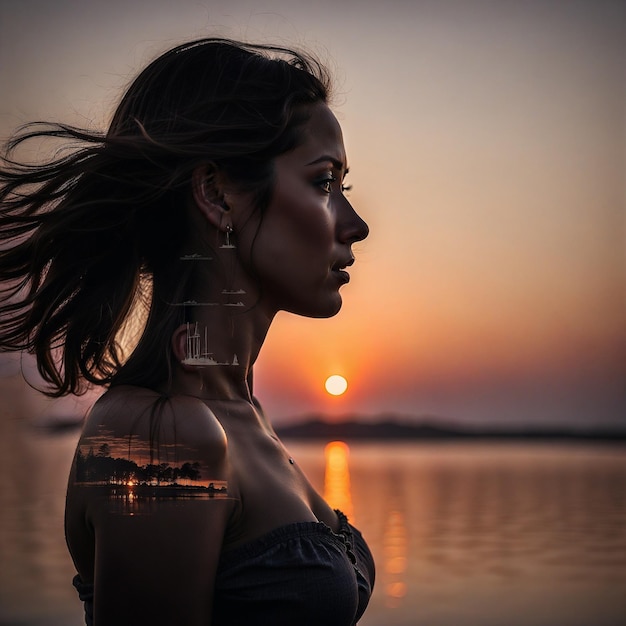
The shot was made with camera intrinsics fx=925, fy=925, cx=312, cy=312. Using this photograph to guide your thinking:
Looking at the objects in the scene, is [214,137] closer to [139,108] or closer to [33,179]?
[139,108]

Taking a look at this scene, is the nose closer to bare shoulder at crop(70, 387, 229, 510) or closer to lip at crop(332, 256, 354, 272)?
lip at crop(332, 256, 354, 272)

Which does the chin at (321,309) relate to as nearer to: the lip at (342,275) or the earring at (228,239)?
the lip at (342,275)

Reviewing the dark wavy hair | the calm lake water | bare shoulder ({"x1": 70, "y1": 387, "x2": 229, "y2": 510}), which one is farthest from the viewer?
the calm lake water

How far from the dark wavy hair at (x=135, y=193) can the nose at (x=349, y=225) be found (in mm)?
182

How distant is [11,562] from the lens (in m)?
17.8

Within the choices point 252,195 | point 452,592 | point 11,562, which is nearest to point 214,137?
point 252,195

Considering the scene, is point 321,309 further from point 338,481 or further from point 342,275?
point 338,481

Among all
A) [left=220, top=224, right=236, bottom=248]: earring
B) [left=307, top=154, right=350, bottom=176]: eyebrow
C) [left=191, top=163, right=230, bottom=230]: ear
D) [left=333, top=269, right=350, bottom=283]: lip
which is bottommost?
[left=333, top=269, right=350, bottom=283]: lip

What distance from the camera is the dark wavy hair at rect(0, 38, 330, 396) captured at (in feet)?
6.15

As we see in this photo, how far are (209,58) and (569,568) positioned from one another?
18.9 metres

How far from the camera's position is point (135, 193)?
1.88m

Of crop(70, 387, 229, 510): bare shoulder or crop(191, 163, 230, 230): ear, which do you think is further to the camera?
crop(191, 163, 230, 230): ear

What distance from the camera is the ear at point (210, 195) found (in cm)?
190

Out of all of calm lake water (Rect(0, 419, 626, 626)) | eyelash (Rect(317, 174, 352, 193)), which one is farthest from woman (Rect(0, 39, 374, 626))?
calm lake water (Rect(0, 419, 626, 626))
